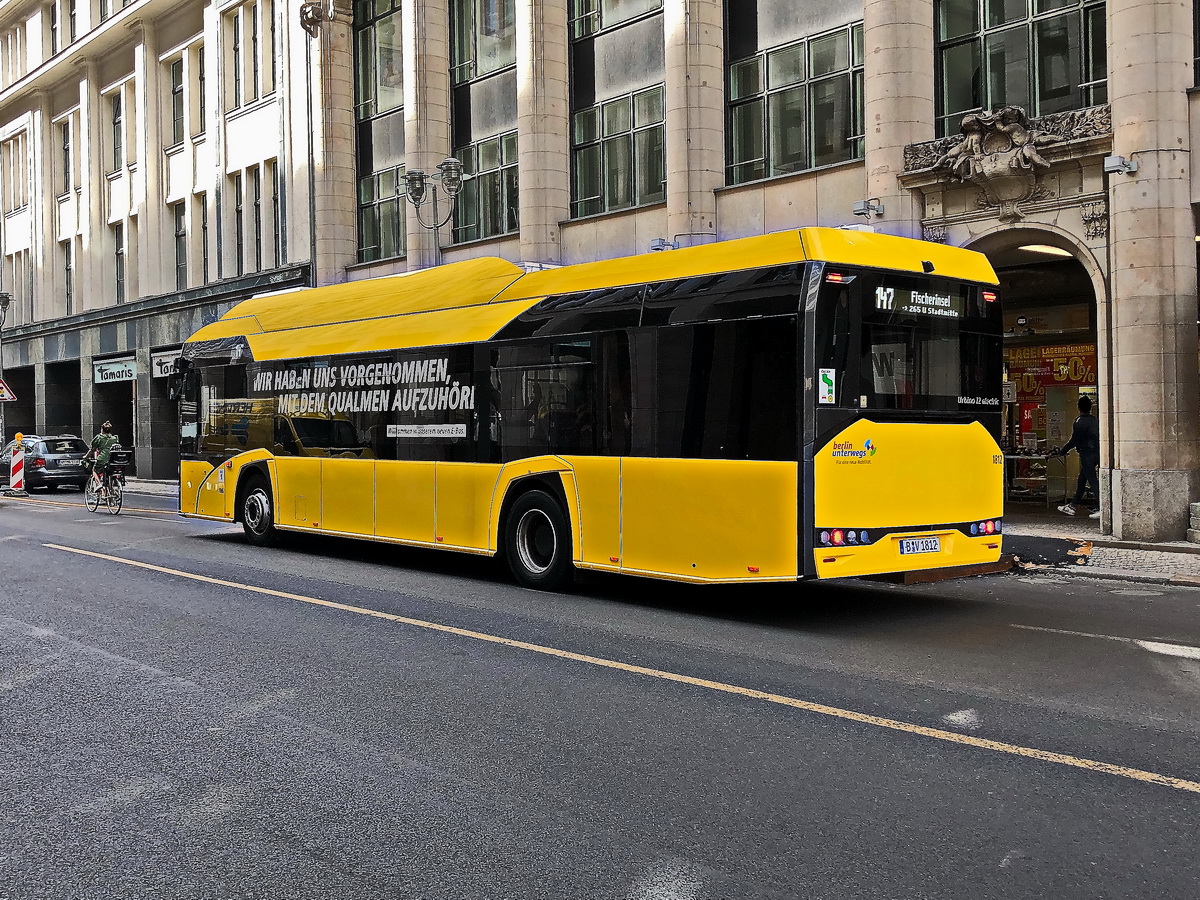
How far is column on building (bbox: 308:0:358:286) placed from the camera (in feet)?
98.6

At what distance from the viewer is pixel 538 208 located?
78.6ft

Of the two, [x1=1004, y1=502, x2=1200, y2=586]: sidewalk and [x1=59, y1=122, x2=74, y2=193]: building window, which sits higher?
[x1=59, y1=122, x2=74, y2=193]: building window

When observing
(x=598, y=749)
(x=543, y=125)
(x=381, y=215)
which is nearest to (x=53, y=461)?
(x=381, y=215)

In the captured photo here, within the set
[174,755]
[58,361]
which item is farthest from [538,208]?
[58,361]

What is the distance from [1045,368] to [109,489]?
1862 cm

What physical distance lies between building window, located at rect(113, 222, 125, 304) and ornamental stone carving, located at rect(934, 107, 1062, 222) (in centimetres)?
3353

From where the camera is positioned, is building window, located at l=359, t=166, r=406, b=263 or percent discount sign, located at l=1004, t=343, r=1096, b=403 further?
building window, located at l=359, t=166, r=406, b=263

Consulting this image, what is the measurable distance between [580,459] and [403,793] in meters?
6.08

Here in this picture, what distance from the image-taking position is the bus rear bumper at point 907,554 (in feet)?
29.1

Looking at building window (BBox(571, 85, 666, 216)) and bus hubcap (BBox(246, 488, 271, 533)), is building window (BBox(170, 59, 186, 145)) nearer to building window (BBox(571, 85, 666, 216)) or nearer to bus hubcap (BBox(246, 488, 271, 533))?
building window (BBox(571, 85, 666, 216))

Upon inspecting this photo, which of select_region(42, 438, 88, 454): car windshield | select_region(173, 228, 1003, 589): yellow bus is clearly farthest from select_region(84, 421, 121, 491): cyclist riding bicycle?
select_region(173, 228, 1003, 589): yellow bus

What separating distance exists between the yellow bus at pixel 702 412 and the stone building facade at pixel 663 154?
6446 millimetres

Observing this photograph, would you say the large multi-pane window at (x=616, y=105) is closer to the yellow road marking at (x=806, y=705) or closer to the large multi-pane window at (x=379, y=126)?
the large multi-pane window at (x=379, y=126)

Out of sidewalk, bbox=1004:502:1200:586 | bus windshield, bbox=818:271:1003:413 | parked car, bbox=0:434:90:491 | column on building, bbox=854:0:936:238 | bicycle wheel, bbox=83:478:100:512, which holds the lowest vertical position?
sidewalk, bbox=1004:502:1200:586
